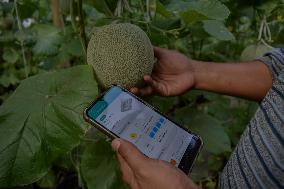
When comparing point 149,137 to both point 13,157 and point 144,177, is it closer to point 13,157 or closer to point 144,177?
point 144,177

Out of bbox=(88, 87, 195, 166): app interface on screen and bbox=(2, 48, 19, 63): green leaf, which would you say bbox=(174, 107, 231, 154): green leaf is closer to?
bbox=(88, 87, 195, 166): app interface on screen

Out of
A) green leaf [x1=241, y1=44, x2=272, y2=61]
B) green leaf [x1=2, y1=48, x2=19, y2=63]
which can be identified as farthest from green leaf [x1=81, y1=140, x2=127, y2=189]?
green leaf [x1=2, y1=48, x2=19, y2=63]

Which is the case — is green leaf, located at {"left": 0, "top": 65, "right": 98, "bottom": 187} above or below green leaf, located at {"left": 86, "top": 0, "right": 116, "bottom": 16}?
below

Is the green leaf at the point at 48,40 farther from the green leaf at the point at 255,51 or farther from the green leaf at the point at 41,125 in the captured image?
the green leaf at the point at 255,51

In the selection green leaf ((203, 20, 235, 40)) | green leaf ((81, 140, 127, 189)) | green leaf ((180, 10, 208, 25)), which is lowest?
green leaf ((81, 140, 127, 189))

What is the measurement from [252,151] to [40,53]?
0.78m

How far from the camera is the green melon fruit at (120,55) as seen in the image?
0.91 metres

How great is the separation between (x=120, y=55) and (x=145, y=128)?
0.60ft

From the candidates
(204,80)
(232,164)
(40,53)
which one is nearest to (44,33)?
(40,53)

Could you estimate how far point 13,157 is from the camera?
0.86m

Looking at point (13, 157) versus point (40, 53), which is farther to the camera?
point (40, 53)

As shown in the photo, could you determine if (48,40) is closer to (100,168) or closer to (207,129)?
(100,168)

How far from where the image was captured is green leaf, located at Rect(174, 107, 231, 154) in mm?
1390

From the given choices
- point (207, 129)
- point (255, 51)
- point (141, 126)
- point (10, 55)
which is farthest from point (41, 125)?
point (10, 55)
